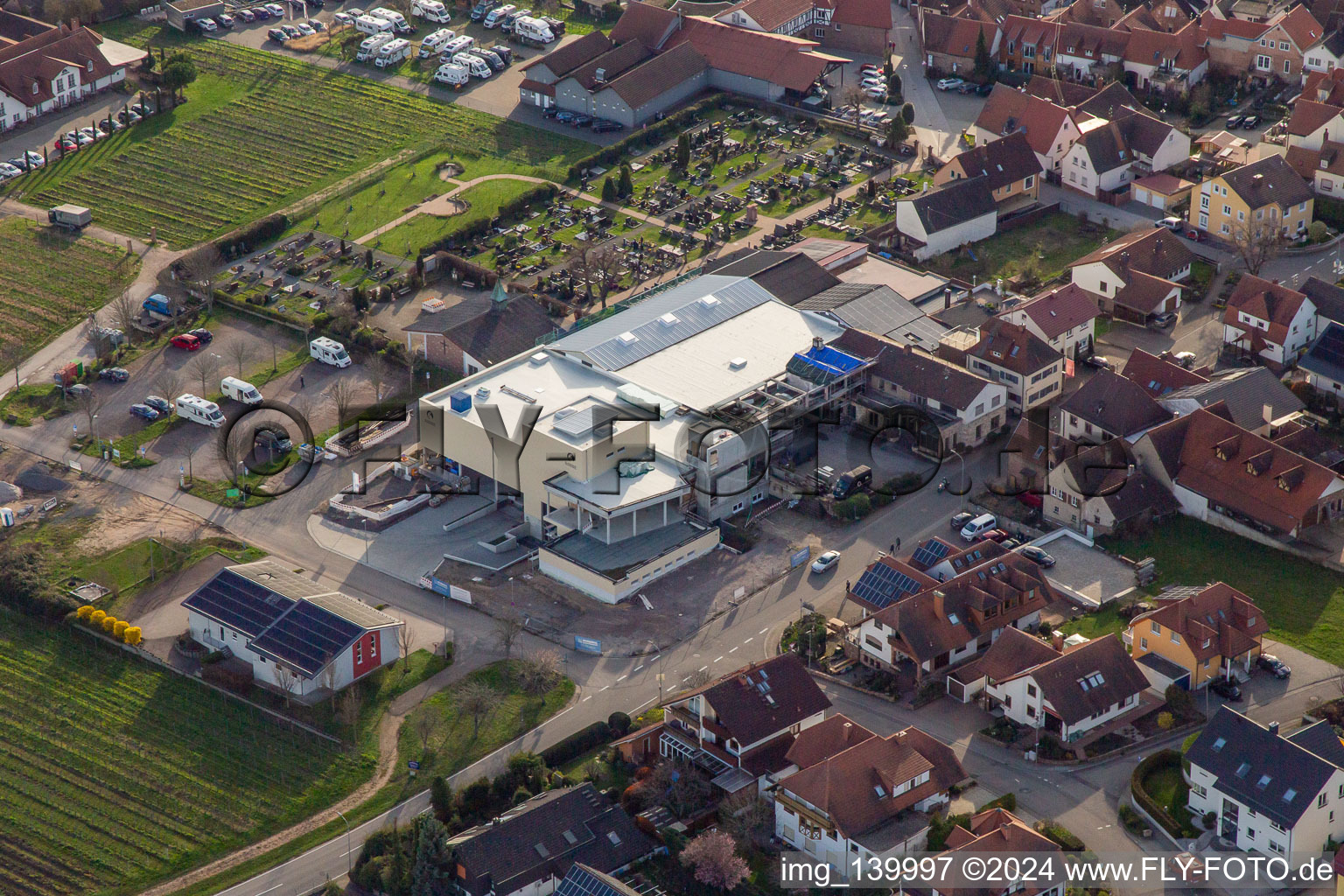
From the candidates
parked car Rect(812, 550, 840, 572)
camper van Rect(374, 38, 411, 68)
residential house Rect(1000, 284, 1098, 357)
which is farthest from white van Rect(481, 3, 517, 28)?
parked car Rect(812, 550, 840, 572)

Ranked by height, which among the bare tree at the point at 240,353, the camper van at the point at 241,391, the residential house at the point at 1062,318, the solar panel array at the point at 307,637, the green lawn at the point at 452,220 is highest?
the residential house at the point at 1062,318

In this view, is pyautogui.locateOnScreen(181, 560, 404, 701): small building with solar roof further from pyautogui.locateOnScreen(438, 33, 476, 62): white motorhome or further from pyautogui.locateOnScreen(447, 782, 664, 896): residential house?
pyautogui.locateOnScreen(438, 33, 476, 62): white motorhome

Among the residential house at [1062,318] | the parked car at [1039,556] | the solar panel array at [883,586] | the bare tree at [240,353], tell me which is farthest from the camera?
the bare tree at [240,353]

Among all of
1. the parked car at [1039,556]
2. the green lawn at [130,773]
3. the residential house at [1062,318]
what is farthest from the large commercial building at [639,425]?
the green lawn at [130,773]

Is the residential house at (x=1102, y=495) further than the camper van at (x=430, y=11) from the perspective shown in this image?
No

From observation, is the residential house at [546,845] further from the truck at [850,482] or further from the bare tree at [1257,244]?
the bare tree at [1257,244]

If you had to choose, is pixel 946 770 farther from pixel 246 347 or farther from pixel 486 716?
pixel 246 347

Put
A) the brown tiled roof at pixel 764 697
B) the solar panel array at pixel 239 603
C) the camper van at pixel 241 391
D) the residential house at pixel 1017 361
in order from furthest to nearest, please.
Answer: the camper van at pixel 241 391, the residential house at pixel 1017 361, the solar panel array at pixel 239 603, the brown tiled roof at pixel 764 697
